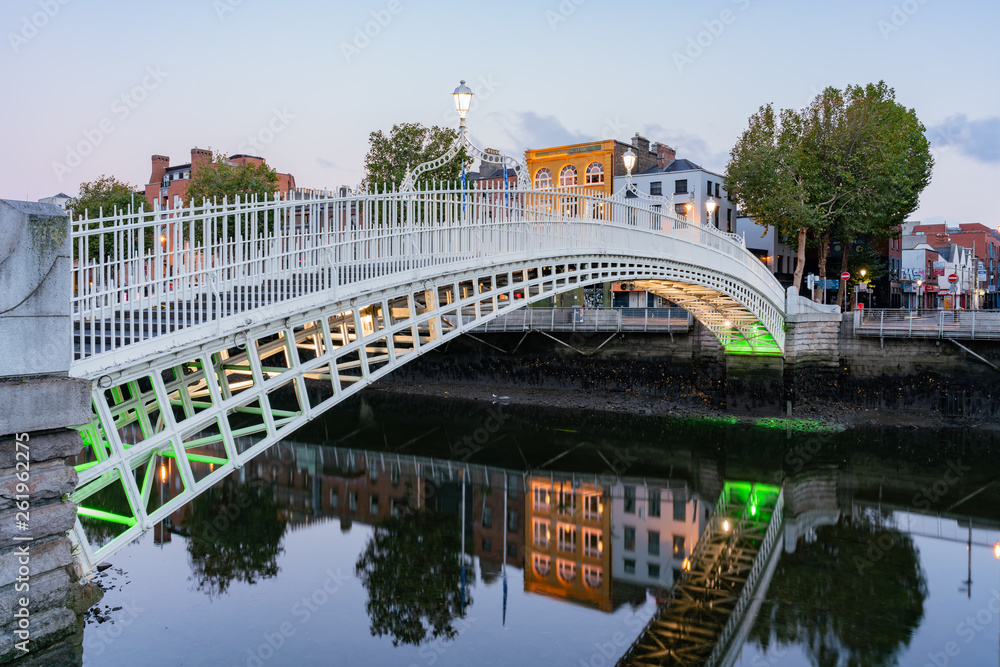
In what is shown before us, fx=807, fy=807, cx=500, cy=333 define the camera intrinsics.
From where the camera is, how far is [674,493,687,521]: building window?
17.6m

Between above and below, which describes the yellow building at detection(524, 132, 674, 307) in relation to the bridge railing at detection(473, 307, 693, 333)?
above

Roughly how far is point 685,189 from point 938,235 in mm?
42760

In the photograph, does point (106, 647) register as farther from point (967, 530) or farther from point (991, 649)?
point (967, 530)

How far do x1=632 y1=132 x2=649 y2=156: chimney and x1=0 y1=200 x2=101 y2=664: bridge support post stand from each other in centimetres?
4329

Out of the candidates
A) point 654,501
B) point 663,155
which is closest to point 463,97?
point 654,501

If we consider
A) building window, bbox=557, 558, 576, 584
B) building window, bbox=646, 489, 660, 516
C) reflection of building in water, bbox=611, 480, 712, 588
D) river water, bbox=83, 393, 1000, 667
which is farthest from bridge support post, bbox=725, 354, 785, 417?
building window, bbox=557, 558, 576, 584

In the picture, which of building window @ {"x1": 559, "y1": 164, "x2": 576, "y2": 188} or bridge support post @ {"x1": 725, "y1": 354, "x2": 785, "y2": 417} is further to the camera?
building window @ {"x1": 559, "y1": 164, "x2": 576, "y2": 188}

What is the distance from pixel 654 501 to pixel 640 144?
111 ft

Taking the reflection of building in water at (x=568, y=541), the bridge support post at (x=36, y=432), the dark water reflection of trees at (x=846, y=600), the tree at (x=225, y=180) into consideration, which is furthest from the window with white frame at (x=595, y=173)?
the bridge support post at (x=36, y=432)

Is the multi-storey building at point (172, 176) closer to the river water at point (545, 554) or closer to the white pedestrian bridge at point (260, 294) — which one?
the river water at point (545, 554)

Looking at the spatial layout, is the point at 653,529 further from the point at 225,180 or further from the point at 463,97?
the point at 225,180

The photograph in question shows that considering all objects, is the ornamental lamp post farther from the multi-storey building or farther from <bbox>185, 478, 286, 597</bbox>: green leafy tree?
the multi-storey building

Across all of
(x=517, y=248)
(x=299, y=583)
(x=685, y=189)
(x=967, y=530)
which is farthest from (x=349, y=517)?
(x=685, y=189)

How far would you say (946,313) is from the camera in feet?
101
